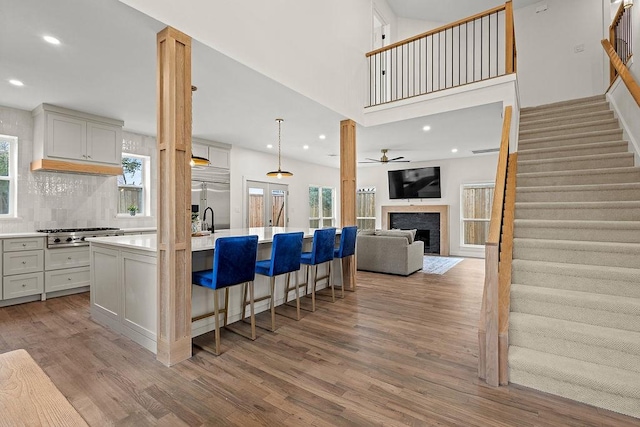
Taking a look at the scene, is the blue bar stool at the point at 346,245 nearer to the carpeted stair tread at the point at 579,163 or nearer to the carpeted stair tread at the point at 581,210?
the carpeted stair tread at the point at 581,210

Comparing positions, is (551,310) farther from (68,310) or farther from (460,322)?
(68,310)

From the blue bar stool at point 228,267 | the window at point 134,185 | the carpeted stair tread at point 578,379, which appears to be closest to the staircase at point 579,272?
the carpeted stair tread at point 578,379

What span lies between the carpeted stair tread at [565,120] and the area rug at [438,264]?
2970mm

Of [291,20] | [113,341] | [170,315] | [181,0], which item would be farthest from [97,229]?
[291,20]

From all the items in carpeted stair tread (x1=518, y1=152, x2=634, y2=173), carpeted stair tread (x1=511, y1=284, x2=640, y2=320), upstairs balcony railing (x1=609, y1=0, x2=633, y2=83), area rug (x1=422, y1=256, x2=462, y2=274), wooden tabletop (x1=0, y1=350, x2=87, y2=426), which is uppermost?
upstairs balcony railing (x1=609, y1=0, x2=633, y2=83)

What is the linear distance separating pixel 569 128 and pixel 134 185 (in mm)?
7057

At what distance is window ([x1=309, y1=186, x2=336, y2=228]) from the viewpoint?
9438 mm

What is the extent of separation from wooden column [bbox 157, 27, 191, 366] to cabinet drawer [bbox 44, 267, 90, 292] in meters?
2.91

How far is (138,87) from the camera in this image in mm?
3711

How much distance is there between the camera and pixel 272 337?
305 centimetres

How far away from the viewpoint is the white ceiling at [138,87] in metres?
2.48

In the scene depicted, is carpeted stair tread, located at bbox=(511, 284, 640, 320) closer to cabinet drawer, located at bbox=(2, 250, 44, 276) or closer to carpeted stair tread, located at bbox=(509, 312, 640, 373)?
carpeted stair tread, located at bbox=(509, 312, 640, 373)

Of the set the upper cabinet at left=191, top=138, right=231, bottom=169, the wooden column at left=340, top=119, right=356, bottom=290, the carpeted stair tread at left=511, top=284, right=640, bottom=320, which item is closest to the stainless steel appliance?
the upper cabinet at left=191, top=138, right=231, bottom=169

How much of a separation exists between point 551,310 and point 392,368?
4.41 feet
